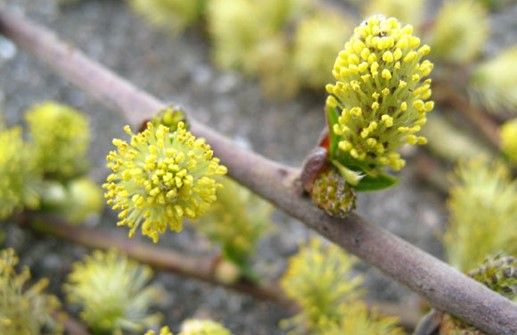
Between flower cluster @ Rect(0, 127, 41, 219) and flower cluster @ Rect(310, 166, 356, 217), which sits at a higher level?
flower cluster @ Rect(0, 127, 41, 219)

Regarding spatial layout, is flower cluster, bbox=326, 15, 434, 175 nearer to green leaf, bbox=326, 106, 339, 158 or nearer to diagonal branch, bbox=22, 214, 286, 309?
green leaf, bbox=326, 106, 339, 158

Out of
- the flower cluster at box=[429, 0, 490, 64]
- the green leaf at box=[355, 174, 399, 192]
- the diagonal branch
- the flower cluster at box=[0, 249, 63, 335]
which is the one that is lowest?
the flower cluster at box=[0, 249, 63, 335]

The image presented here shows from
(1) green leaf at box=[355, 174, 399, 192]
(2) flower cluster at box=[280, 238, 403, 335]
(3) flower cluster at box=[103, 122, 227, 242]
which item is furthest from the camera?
(2) flower cluster at box=[280, 238, 403, 335]

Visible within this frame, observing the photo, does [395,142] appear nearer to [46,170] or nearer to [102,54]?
[46,170]

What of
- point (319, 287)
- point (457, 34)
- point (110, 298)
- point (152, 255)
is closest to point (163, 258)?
point (152, 255)

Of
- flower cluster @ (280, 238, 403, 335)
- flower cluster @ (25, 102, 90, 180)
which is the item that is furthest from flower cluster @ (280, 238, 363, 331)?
flower cluster @ (25, 102, 90, 180)

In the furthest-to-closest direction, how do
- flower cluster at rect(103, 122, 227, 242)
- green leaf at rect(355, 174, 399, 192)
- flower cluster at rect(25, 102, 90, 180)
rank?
flower cluster at rect(25, 102, 90, 180) → green leaf at rect(355, 174, 399, 192) → flower cluster at rect(103, 122, 227, 242)

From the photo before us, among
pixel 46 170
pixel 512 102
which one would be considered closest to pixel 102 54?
pixel 46 170
